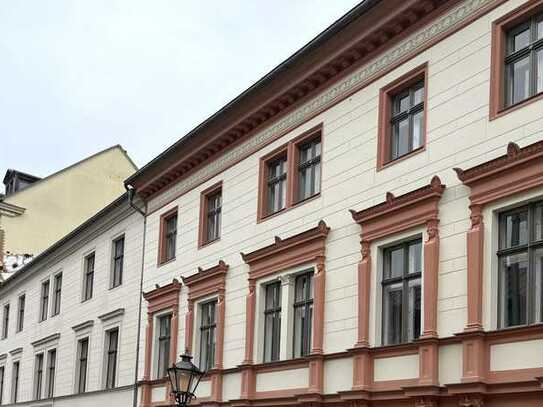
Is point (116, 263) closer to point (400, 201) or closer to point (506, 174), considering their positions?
point (400, 201)

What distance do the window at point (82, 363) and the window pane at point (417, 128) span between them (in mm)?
17968

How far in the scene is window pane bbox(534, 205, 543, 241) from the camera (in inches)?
525

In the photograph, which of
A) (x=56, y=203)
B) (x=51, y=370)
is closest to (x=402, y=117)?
(x=51, y=370)

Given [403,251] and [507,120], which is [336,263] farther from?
[507,120]

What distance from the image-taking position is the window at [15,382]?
38.9m

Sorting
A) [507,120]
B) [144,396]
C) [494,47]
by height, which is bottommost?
[144,396]

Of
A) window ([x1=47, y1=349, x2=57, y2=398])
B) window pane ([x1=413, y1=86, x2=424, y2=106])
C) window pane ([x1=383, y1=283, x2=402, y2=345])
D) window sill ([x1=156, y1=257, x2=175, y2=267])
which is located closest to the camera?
window pane ([x1=383, y1=283, x2=402, y2=345])

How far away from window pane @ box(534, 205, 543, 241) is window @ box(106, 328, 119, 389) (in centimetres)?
1773

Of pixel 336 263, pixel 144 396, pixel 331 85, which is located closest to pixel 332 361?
pixel 336 263

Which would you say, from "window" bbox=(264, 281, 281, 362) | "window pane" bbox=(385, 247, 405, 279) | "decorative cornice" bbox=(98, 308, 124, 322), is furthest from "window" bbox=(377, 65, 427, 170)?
"decorative cornice" bbox=(98, 308, 124, 322)

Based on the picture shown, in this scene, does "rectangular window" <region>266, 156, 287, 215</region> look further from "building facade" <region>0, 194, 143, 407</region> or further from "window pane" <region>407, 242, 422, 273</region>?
"building facade" <region>0, 194, 143, 407</region>

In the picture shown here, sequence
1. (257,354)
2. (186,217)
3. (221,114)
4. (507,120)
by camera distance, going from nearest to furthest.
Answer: (507,120) → (257,354) → (221,114) → (186,217)

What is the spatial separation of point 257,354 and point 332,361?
3154mm

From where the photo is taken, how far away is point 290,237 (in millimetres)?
19062
